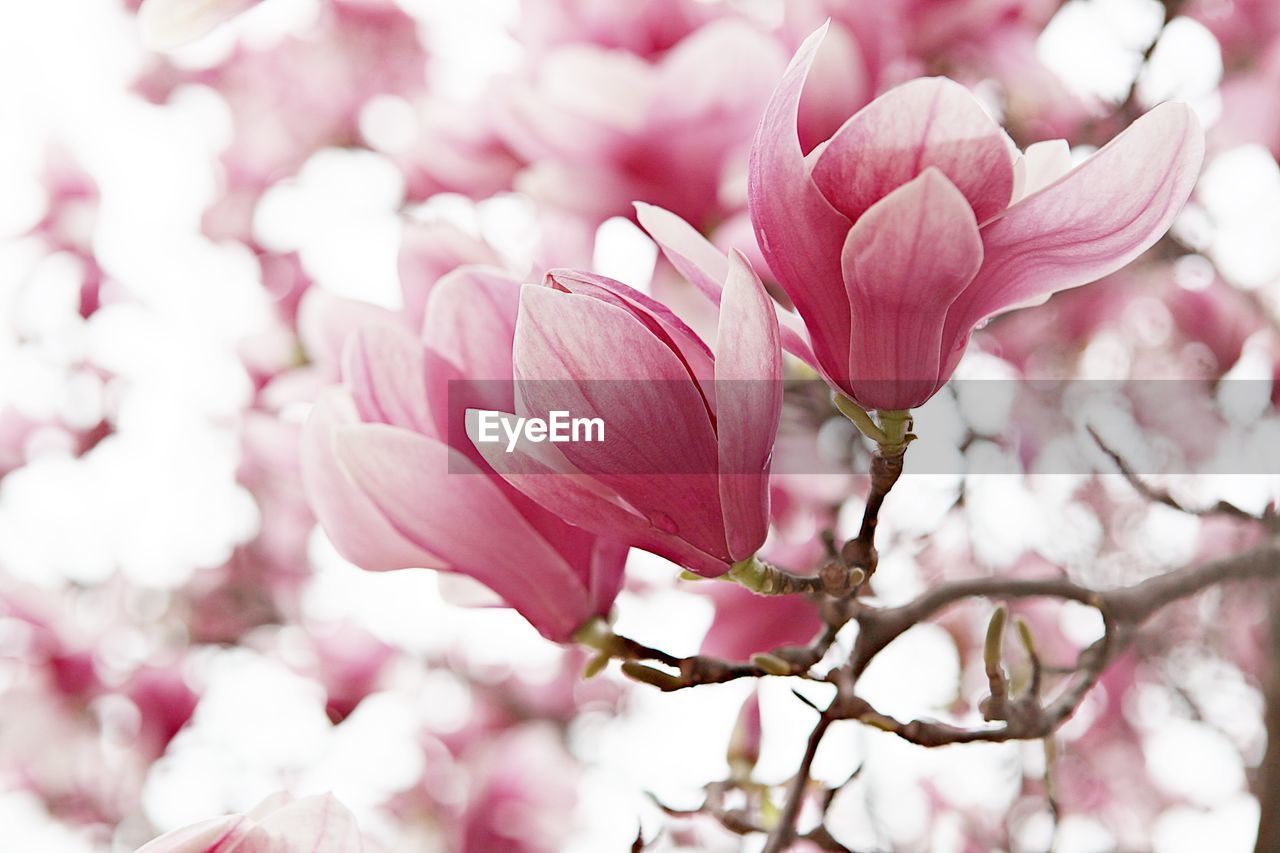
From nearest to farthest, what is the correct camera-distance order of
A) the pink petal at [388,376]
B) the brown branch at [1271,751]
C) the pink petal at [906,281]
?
1. the pink petal at [906,281]
2. the pink petal at [388,376]
3. the brown branch at [1271,751]

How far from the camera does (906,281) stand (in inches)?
12.7

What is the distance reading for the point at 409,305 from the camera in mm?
518

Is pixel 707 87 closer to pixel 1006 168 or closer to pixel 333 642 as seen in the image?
pixel 1006 168

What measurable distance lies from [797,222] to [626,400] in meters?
0.07

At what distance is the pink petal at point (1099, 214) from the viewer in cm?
32

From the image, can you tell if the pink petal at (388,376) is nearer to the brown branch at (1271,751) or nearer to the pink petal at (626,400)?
the pink petal at (626,400)

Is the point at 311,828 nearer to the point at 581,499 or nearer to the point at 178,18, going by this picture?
the point at 581,499

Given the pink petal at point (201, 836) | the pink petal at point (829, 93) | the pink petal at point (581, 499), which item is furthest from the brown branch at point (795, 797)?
the pink petal at point (829, 93)

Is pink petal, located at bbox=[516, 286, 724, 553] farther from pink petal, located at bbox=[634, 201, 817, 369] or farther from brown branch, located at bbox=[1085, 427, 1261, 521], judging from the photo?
brown branch, located at bbox=[1085, 427, 1261, 521]

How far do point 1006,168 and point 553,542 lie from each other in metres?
0.21

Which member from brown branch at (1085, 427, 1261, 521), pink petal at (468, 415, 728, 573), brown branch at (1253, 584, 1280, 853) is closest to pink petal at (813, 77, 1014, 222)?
pink petal at (468, 415, 728, 573)

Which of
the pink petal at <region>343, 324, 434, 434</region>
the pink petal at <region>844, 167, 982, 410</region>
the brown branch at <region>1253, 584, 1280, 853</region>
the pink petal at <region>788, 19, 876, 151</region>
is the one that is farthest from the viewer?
the pink petal at <region>788, 19, 876, 151</region>

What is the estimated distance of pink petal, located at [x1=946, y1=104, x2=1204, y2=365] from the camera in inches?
12.5

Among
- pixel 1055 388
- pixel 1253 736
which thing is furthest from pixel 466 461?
pixel 1253 736
